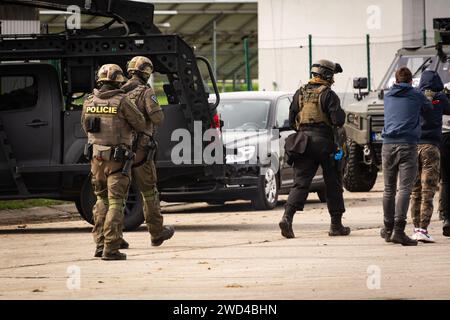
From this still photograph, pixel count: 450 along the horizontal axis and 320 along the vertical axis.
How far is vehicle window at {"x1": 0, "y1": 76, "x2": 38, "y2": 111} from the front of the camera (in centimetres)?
1666

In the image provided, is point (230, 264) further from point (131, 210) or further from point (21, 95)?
point (21, 95)

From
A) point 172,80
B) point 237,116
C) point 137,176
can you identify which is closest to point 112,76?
point 137,176

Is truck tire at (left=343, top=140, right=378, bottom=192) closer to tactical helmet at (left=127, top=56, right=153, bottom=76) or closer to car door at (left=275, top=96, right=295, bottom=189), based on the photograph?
car door at (left=275, top=96, right=295, bottom=189)

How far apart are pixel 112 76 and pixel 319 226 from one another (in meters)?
4.23

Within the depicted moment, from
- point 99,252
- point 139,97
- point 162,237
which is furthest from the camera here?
point 162,237

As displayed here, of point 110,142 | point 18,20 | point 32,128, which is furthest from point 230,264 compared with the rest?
point 18,20

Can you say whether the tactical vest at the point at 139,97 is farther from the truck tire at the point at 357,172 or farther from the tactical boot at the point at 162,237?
the truck tire at the point at 357,172

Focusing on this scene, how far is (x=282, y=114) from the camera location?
20.0 metres

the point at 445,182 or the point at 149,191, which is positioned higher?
the point at 149,191

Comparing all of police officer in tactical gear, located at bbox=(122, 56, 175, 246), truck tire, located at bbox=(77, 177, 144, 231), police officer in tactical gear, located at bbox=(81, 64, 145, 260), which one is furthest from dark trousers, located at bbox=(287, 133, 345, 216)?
police officer in tactical gear, located at bbox=(81, 64, 145, 260)

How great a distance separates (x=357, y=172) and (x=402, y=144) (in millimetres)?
8412

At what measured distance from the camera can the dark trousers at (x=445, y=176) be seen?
15.2m

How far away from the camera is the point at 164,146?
54.2ft

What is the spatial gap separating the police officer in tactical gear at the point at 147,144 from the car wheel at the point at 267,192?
4566mm
